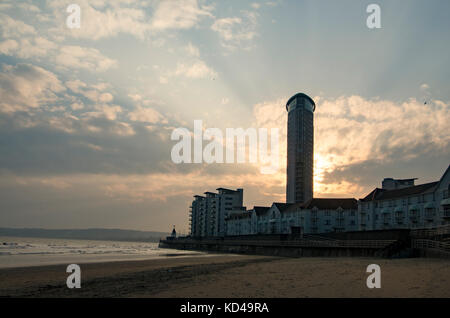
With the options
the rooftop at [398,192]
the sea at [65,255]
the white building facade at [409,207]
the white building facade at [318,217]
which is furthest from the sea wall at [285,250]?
the rooftop at [398,192]

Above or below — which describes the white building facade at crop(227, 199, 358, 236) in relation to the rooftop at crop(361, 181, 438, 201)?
below

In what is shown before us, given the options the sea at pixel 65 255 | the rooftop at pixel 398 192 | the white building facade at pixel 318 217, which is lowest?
the sea at pixel 65 255

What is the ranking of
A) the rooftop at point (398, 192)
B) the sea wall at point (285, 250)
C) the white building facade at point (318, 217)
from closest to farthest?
the sea wall at point (285, 250) → the rooftop at point (398, 192) → the white building facade at point (318, 217)

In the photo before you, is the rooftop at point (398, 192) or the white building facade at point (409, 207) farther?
the rooftop at point (398, 192)

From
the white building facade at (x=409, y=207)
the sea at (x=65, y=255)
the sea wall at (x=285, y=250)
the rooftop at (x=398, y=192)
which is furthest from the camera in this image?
the rooftop at (x=398, y=192)

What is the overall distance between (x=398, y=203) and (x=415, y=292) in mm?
59552

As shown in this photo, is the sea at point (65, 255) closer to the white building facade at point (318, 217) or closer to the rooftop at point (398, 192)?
the white building facade at point (318, 217)

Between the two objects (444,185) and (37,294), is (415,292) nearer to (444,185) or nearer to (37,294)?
(37,294)

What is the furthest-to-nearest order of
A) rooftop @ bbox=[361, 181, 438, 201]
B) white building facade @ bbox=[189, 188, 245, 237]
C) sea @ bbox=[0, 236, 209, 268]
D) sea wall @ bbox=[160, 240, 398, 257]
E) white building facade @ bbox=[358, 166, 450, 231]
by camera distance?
white building facade @ bbox=[189, 188, 245, 237]
rooftop @ bbox=[361, 181, 438, 201]
white building facade @ bbox=[358, 166, 450, 231]
sea @ bbox=[0, 236, 209, 268]
sea wall @ bbox=[160, 240, 398, 257]

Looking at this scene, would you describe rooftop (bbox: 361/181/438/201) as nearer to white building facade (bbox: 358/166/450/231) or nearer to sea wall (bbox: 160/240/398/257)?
white building facade (bbox: 358/166/450/231)

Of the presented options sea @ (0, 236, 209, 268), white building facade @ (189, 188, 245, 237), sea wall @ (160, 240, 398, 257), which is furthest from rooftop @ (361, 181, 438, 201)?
white building facade @ (189, 188, 245, 237)

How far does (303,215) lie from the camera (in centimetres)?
8994

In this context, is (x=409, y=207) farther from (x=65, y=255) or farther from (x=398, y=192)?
(x=65, y=255)
